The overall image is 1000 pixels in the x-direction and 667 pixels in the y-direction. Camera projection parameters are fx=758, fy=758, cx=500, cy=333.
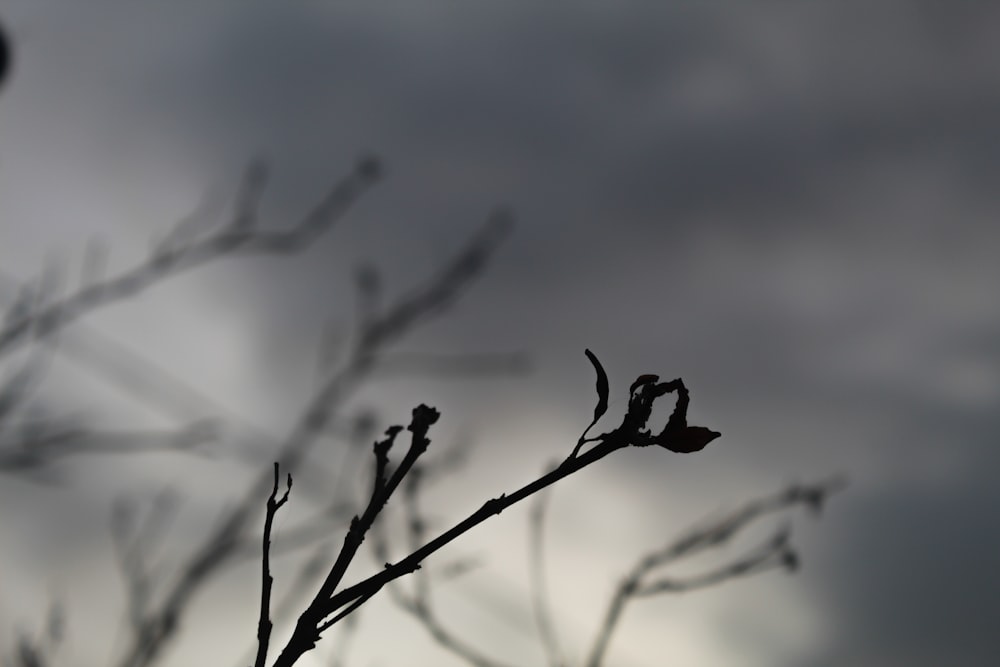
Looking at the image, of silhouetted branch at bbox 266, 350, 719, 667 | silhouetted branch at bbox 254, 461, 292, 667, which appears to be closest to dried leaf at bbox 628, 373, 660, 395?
silhouetted branch at bbox 266, 350, 719, 667

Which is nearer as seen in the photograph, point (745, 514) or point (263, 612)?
point (263, 612)

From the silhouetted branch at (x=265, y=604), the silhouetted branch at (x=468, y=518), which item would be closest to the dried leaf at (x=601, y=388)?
the silhouetted branch at (x=468, y=518)

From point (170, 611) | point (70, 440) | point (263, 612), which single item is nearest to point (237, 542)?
point (170, 611)

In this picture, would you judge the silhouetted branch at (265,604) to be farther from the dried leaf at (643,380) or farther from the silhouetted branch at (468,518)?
the dried leaf at (643,380)

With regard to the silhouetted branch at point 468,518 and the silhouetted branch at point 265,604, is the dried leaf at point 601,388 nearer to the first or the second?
the silhouetted branch at point 468,518

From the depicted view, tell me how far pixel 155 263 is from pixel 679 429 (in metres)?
4.54

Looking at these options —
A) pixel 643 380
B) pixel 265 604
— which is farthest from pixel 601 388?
pixel 265 604

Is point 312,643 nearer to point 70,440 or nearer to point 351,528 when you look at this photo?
point 351,528

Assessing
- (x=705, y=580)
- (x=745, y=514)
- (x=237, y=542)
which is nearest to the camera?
(x=705, y=580)

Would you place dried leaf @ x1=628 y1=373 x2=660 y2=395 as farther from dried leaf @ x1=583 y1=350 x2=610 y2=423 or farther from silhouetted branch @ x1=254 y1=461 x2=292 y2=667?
silhouetted branch @ x1=254 y1=461 x2=292 y2=667

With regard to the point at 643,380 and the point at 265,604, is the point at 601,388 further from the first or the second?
the point at 265,604

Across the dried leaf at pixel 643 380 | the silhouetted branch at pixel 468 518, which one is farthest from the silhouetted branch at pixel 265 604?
the dried leaf at pixel 643 380

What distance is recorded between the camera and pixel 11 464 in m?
4.98

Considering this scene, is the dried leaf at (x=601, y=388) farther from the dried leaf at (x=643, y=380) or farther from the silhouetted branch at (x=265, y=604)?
the silhouetted branch at (x=265, y=604)
